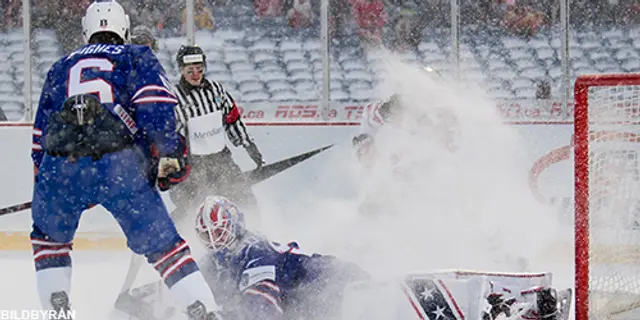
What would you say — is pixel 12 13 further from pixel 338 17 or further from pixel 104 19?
pixel 104 19

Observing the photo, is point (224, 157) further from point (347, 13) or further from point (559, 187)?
point (559, 187)

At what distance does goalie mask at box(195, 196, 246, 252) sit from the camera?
3.37 m

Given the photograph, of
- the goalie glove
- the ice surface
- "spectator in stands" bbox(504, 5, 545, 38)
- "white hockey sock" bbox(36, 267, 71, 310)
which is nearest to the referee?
the ice surface

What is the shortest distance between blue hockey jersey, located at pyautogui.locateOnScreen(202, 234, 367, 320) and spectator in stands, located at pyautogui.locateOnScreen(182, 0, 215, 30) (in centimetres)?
315

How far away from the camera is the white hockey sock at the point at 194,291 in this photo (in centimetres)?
313

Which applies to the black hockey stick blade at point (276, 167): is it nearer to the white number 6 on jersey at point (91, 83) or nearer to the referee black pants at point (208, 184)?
the referee black pants at point (208, 184)

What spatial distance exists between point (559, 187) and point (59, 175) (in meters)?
3.82

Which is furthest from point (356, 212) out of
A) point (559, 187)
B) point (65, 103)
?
point (65, 103)

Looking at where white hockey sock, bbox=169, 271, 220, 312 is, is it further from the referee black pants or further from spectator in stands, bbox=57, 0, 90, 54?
spectator in stands, bbox=57, 0, 90, 54

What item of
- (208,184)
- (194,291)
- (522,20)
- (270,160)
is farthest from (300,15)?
(194,291)

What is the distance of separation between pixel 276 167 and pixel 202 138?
→ 1.63m

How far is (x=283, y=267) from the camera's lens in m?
3.34

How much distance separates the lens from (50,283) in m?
3.28

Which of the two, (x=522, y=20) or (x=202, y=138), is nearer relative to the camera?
(x=202, y=138)
